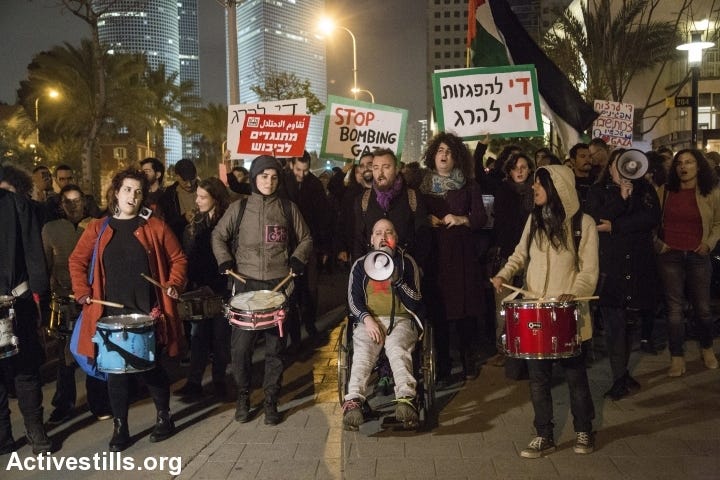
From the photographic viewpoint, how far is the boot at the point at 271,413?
20.1 ft

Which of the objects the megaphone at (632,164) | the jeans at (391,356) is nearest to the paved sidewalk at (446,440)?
the jeans at (391,356)

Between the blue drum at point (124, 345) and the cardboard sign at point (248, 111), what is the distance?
5.25 m

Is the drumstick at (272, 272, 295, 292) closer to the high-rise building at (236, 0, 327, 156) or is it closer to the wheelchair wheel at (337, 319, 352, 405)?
the wheelchair wheel at (337, 319, 352, 405)

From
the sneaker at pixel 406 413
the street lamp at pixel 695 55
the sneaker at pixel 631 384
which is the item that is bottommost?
the sneaker at pixel 631 384

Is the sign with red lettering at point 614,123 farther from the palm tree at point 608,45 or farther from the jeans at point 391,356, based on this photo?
the jeans at point 391,356

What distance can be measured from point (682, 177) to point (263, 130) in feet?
17.8

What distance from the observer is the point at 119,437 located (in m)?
5.67

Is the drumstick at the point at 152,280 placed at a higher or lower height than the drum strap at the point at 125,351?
higher

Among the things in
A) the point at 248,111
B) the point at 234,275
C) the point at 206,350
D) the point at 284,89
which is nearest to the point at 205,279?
the point at 206,350

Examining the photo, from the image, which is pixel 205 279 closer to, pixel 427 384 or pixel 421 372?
pixel 421 372

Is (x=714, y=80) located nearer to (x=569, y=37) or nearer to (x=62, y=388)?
(x=569, y=37)

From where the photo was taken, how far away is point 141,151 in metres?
76.9

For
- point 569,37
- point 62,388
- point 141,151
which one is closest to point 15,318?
point 62,388

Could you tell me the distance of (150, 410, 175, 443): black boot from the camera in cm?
588
